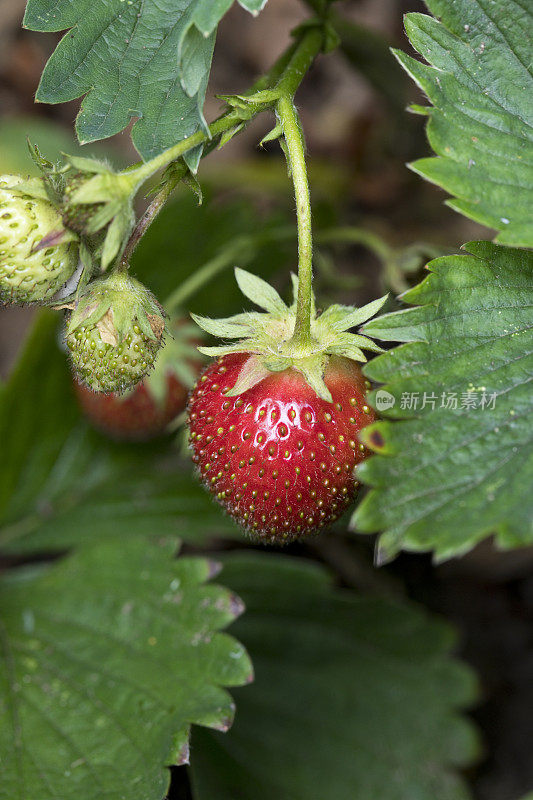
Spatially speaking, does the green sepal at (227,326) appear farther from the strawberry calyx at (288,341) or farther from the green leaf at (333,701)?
the green leaf at (333,701)

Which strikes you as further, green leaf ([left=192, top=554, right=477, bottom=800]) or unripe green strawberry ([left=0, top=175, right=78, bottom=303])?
green leaf ([left=192, top=554, right=477, bottom=800])

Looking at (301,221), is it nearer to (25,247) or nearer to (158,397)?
(25,247)

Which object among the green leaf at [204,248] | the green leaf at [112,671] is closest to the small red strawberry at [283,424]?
the green leaf at [112,671]

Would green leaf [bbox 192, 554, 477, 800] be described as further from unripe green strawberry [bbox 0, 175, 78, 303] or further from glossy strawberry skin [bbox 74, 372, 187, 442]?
unripe green strawberry [bbox 0, 175, 78, 303]

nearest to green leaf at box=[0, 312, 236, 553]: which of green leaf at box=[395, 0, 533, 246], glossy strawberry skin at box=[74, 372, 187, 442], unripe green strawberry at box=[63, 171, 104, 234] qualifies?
glossy strawberry skin at box=[74, 372, 187, 442]

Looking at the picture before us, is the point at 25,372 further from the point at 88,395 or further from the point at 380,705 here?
the point at 380,705

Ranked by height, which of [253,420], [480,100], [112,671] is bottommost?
[112,671]

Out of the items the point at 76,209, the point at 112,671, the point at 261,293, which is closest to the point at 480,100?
the point at 261,293
